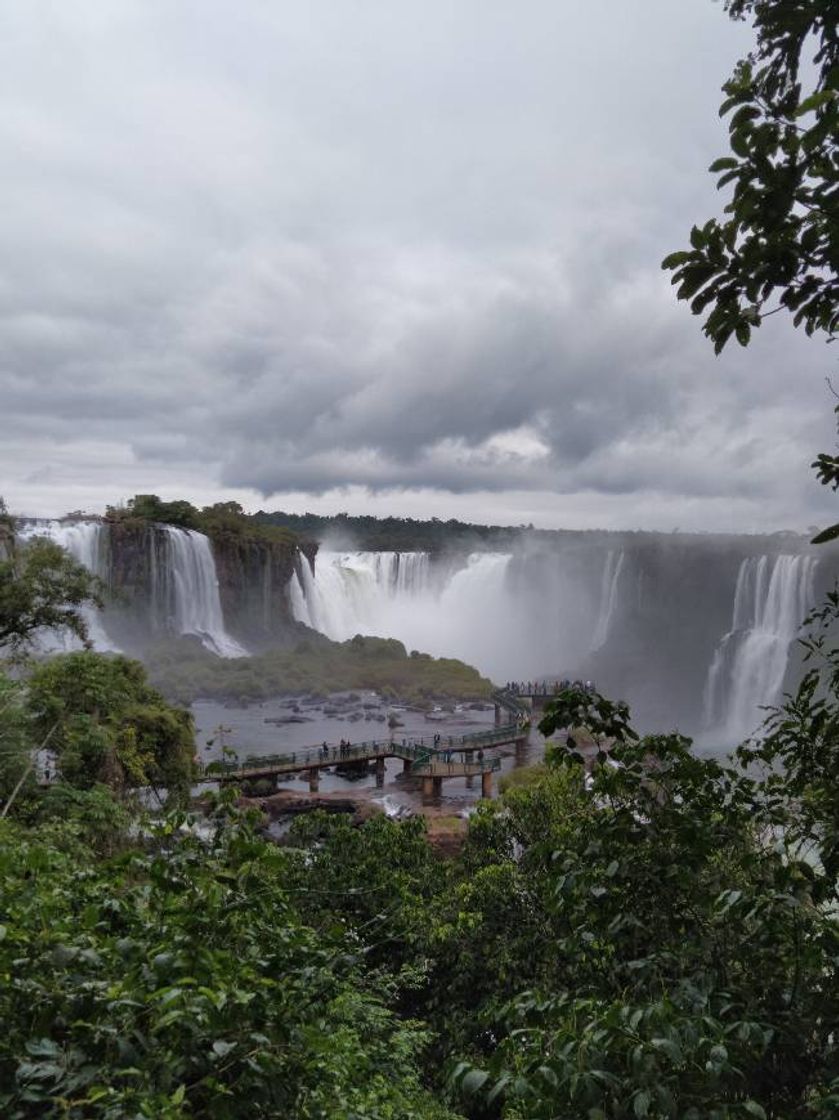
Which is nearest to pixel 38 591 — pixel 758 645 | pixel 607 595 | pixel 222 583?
pixel 758 645

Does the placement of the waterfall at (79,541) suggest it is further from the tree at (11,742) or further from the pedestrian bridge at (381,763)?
the tree at (11,742)

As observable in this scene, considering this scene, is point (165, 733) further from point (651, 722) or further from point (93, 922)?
point (651, 722)

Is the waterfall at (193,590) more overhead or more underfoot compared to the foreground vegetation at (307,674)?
more overhead

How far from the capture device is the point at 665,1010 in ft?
6.28

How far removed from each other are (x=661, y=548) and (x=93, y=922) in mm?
60026

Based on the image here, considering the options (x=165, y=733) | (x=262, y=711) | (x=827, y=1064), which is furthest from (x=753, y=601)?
(x=827, y=1064)

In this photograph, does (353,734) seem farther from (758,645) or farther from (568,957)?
(568,957)

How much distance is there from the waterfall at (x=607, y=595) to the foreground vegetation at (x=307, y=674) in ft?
48.0

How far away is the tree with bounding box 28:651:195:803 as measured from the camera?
15.0 meters

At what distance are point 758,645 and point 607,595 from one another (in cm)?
1926

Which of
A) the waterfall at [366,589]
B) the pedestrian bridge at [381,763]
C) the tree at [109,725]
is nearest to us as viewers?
the tree at [109,725]

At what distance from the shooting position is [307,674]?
50.3 m

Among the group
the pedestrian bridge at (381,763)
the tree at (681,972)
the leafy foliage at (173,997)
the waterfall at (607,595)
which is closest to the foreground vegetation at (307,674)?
the waterfall at (607,595)

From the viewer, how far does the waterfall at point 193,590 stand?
4991 cm
